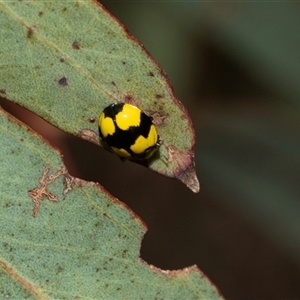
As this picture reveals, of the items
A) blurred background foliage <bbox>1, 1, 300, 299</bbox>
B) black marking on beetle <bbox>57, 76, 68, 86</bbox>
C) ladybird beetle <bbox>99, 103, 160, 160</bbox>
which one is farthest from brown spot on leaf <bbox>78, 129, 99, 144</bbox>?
blurred background foliage <bbox>1, 1, 300, 299</bbox>

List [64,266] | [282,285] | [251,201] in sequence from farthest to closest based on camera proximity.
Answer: [282,285], [251,201], [64,266]

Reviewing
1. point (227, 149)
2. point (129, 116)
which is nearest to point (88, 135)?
point (129, 116)

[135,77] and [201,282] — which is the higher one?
[135,77]

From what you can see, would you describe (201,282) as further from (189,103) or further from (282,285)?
(282,285)

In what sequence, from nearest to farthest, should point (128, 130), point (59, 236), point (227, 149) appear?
point (59, 236) → point (128, 130) → point (227, 149)

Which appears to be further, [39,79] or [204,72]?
[204,72]

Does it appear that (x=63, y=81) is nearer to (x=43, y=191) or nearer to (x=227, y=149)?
(x=43, y=191)

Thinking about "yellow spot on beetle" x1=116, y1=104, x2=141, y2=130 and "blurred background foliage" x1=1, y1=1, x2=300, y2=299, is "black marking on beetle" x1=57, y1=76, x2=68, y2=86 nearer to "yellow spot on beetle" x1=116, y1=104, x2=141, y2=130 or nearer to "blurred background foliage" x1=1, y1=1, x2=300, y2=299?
"yellow spot on beetle" x1=116, y1=104, x2=141, y2=130

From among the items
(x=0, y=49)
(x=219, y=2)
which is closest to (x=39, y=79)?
(x=0, y=49)
